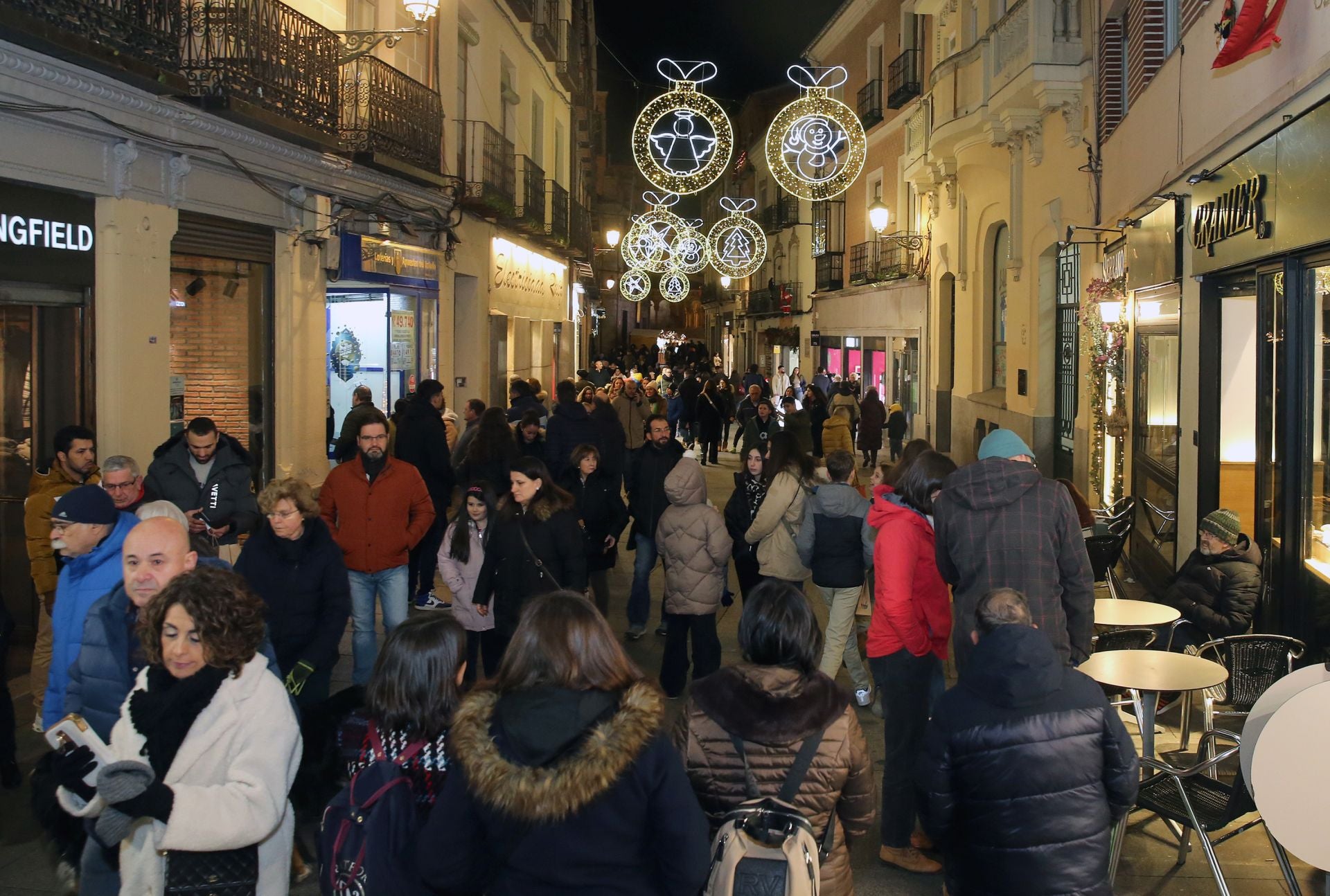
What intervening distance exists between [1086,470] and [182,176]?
10.6m

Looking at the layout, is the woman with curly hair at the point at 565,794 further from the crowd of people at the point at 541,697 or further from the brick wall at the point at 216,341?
the brick wall at the point at 216,341

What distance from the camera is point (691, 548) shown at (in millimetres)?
7438

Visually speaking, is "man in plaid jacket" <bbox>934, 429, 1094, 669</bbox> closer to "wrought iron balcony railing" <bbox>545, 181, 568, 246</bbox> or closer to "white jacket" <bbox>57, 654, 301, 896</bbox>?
"white jacket" <bbox>57, 654, 301, 896</bbox>

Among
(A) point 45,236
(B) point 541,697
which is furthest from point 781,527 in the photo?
(A) point 45,236

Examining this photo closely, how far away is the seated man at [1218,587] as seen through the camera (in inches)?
269

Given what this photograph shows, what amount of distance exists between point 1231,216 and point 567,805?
7.27 meters

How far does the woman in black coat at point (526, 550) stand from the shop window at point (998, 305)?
1522 cm

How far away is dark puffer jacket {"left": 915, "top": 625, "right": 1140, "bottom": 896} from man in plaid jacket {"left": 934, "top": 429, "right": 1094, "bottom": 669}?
126 centimetres

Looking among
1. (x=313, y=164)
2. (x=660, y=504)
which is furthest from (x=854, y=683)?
(x=313, y=164)

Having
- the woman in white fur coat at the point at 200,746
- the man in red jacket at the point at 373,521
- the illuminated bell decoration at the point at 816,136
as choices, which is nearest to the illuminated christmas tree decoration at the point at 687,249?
the illuminated bell decoration at the point at 816,136

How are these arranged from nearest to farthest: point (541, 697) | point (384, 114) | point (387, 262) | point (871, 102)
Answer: point (541, 697)
point (384, 114)
point (387, 262)
point (871, 102)

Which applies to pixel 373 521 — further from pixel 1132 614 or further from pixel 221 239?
pixel 221 239

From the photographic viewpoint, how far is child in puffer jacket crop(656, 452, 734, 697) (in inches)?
291

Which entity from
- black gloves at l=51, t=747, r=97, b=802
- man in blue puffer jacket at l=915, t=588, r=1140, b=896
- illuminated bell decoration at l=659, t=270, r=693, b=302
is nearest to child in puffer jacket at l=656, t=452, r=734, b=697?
man in blue puffer jacket at l=915, t=588, r=1140, b=896
